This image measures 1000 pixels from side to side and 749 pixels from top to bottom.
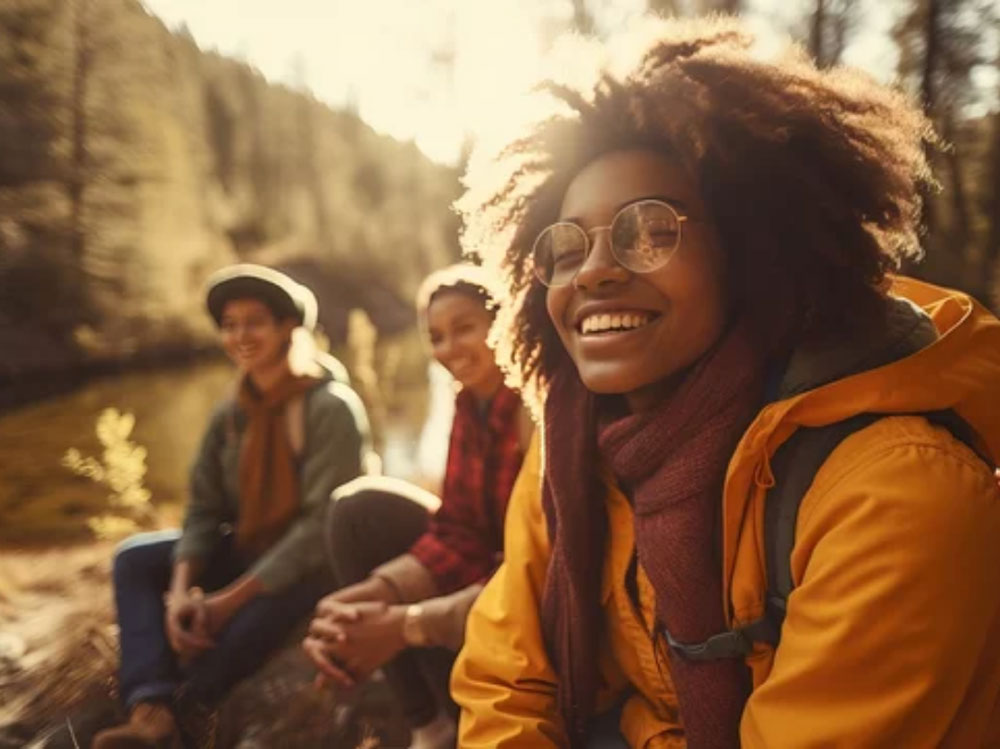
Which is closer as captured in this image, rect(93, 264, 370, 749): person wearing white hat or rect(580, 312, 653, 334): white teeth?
rect(580, 312, 653, 334): white teeth

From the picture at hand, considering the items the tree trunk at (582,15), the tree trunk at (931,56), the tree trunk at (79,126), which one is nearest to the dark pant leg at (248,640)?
the tree trunk at (79,126)

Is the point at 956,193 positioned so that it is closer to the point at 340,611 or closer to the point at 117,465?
the point at 340,611

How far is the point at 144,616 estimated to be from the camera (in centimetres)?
238

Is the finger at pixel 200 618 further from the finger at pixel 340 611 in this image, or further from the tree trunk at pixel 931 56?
the tree trunk at pixel 931 56

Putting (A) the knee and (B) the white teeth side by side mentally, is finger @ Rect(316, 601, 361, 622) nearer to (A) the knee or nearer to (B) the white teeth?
(A) the knee

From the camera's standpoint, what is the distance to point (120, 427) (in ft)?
11.4

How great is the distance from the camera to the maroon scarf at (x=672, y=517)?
110 cm

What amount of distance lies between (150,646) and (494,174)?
193 cm

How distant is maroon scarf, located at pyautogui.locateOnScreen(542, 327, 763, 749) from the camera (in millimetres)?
1104

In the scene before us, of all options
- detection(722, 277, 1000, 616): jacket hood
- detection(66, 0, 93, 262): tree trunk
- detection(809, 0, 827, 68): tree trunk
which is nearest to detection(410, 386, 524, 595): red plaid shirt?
detection(722, 277, 1000, 616): jacket hood

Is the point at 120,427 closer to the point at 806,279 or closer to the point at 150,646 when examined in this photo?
the point at 150,646

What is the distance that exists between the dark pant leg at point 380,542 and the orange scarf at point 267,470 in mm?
400

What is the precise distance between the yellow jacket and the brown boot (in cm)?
185

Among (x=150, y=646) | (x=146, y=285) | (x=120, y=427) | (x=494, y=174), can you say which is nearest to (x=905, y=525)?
(x=494, y=174)
